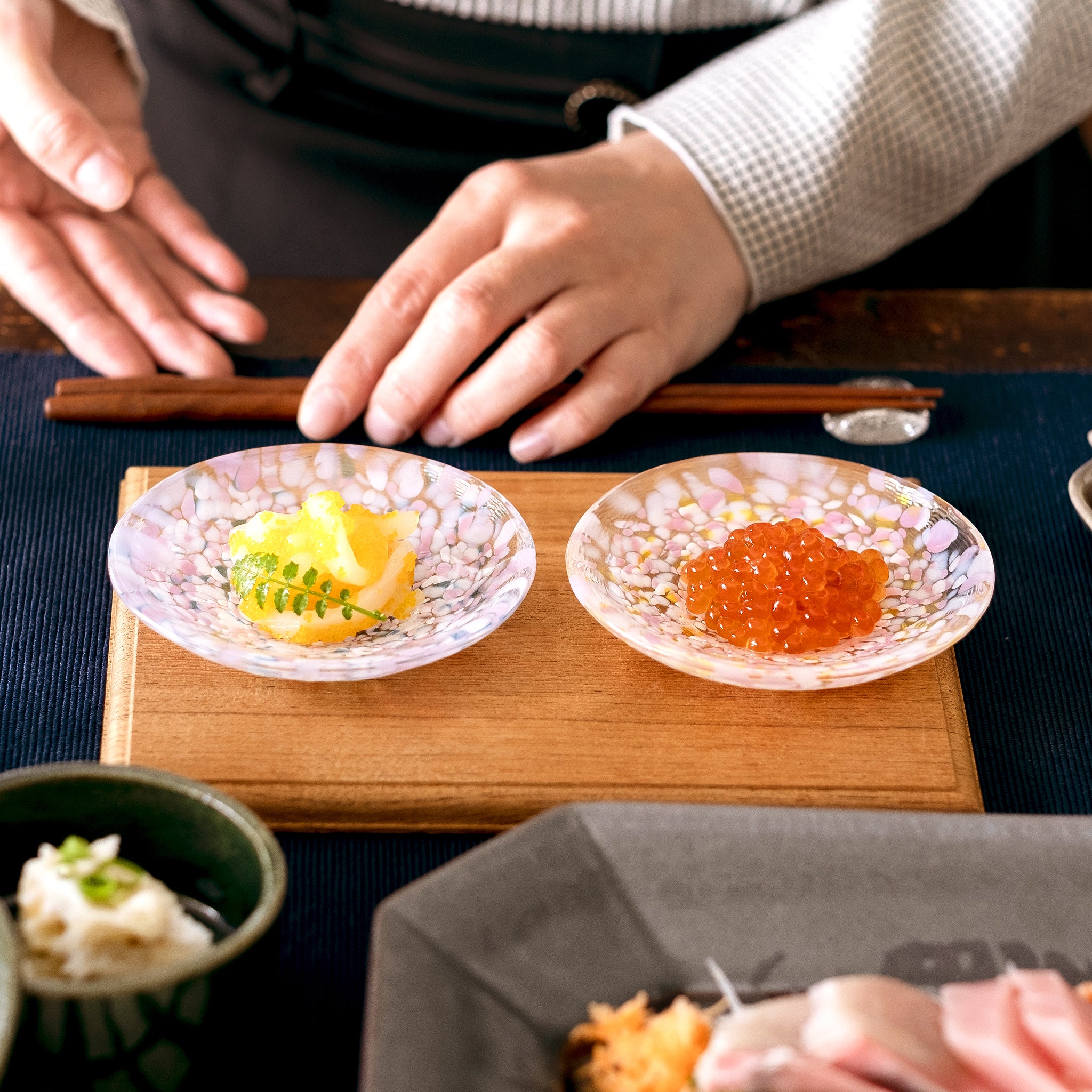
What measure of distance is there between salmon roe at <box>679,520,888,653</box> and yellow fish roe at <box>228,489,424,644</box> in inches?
9.4

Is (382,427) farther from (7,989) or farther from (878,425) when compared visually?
(7,989)

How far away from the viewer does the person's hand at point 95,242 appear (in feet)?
3.87

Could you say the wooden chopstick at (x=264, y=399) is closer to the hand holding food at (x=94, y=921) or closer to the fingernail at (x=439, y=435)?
the fingernail at (x=439, y=435)

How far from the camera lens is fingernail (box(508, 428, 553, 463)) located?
45.3 inches

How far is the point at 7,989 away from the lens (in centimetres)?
47

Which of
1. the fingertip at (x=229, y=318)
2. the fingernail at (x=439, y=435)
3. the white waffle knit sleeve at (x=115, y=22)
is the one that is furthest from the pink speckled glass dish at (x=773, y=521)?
the white waffle knit sleeve at (x=115, y=22)

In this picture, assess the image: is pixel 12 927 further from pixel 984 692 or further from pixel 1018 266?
pixel 1018 266

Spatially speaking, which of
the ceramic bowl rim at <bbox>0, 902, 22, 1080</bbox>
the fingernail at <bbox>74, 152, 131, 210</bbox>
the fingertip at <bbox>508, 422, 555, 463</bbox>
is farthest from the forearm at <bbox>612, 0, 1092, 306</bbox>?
the ceramic bowl rim at <bbox>0, 902, 22, 1080</bbox>

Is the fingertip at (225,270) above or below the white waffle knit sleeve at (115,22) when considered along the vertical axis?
below

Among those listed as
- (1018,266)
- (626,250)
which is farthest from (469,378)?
(1018,266)

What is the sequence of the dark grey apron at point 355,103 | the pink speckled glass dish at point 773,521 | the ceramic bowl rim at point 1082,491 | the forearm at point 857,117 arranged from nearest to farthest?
the pink speckled glass dish at point 773,521 → the ceramic bowl rim at point 1082,491 → the forearm at point 857,117 → the dark grey apron at point 355,103

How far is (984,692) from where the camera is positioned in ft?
3.02

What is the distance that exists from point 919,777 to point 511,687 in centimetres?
30

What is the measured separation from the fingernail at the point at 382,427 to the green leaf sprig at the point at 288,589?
32 cm
